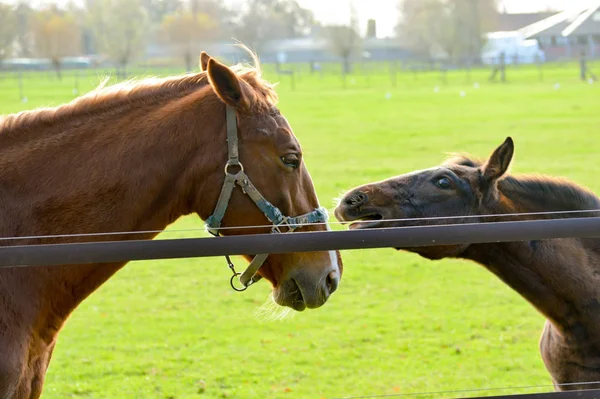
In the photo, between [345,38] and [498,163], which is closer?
[498,163]

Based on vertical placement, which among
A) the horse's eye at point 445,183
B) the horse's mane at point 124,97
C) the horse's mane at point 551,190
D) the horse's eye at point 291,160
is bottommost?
the horse's mane at point 551,190

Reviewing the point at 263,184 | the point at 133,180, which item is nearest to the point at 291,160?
the point at 263,184

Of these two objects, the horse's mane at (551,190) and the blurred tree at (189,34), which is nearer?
the horse's mane at (551,190)

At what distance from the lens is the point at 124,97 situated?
11.4 feet

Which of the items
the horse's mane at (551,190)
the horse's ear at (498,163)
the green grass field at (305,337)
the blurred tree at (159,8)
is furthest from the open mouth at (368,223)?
the blurred tree at (159,8)

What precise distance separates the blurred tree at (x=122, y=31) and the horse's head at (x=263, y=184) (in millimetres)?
42127

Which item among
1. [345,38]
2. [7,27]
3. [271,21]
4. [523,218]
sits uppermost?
[7,27]

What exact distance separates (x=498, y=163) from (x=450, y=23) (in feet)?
218

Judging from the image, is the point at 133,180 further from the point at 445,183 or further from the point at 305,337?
the point at 305,337

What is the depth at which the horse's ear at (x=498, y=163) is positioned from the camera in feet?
14.3

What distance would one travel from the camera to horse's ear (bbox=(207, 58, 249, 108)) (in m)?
3.16

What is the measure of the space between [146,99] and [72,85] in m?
45.6

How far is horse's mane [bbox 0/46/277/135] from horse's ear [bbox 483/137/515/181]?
155 centimetres

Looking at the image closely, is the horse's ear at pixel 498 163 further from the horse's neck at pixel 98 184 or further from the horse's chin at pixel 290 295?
the horse's neck at pixel 98 184
